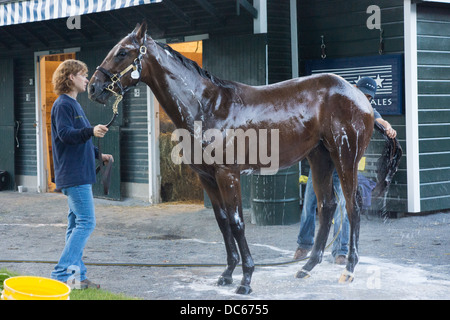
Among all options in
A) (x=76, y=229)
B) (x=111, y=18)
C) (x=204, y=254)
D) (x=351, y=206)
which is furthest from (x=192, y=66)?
(x=111, y=18)

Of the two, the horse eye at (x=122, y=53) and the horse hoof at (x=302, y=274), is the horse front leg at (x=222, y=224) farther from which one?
the horse eye at (x=122, y=53)

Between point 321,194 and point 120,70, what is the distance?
2.19 meters

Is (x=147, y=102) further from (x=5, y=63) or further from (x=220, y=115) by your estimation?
(x=220, y=115)

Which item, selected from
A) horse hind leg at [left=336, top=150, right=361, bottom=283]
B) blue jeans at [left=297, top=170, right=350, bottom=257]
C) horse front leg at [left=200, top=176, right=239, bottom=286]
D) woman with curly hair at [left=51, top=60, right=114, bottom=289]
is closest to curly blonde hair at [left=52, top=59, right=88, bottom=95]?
woman with curly hair at [left=51, top=60, right=114, bottom=289]

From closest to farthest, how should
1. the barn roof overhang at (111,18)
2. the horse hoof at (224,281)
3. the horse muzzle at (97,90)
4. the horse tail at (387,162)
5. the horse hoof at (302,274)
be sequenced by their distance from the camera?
the horse muzzle at (97,90), the horse hoof at (224,281), the horse hoof at (302,274), the horse tail at (387,162), the barn roof overhang at (111,18)

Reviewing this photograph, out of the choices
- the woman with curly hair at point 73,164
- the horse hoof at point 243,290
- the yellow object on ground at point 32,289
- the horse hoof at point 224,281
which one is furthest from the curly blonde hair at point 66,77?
the horse hoof at point 243,290

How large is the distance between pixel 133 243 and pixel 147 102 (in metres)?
4.00

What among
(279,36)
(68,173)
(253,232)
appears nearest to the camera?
(68,173)

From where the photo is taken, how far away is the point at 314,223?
6.96 m

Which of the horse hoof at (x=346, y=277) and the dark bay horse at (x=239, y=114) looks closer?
the dark bay horse at (x=239, y=114)

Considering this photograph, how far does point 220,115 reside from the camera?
5668mm

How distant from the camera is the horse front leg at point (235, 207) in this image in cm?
553

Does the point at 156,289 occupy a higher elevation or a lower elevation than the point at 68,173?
lower
